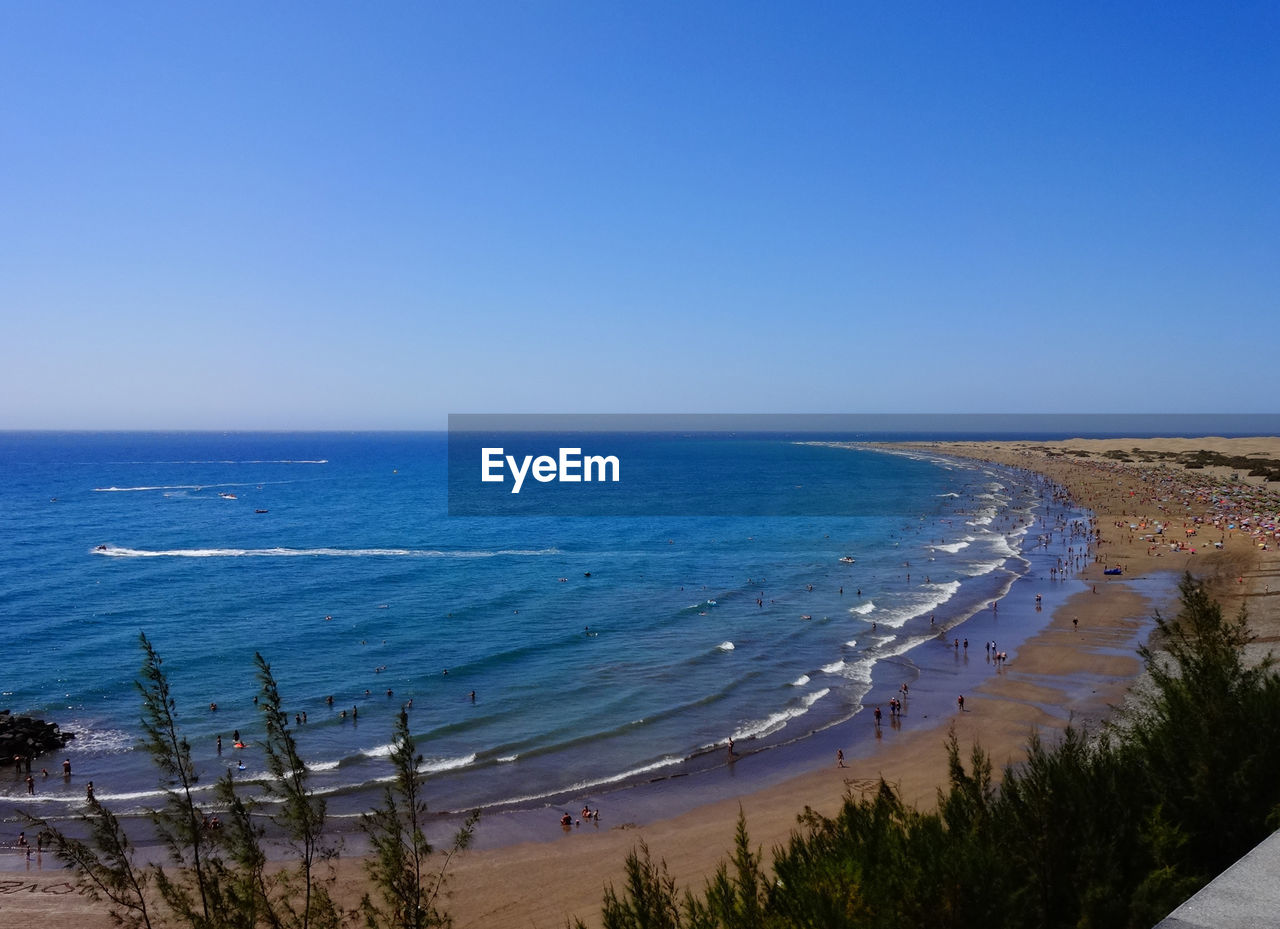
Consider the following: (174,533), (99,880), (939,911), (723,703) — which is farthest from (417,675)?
(174,533)

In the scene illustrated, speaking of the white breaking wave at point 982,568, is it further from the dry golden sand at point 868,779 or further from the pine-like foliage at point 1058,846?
the pine-like foliage at point 1058,846

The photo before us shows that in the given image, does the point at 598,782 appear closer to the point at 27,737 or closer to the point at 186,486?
the point at 27,737

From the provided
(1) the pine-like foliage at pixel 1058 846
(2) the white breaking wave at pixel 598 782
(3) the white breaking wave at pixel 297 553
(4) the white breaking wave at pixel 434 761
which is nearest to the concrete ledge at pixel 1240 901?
(1) the pine-like foliage at pixel 1058 846

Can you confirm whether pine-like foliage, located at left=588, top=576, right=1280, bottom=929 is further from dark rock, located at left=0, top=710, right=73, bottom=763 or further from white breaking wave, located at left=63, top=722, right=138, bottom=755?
dark rock, located at left=0, top=710, right=73, bottom=763

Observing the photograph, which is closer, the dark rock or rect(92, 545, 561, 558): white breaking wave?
the dark rock

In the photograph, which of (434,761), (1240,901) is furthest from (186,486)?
(1240,901)

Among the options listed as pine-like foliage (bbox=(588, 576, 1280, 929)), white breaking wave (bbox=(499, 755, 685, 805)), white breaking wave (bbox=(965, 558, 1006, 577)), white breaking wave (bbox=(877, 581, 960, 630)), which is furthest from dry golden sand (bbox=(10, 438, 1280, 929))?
pine-like foliage (bbox=(588, 576, 1280, 929))
